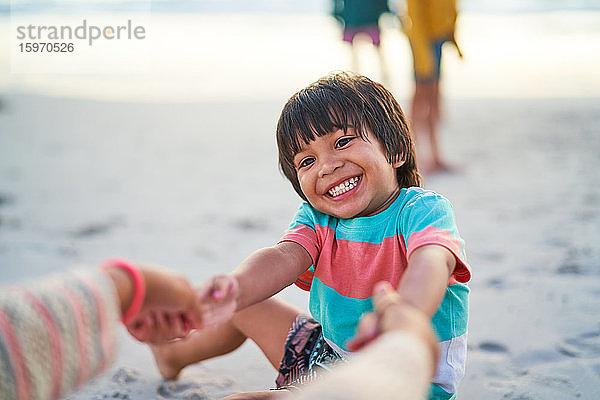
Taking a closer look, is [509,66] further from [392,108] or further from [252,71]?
[392,108]

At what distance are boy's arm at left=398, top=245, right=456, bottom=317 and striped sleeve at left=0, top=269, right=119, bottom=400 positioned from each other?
0.50 m

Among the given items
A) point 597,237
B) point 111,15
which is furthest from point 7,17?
point 597,237

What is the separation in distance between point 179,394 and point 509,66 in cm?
761

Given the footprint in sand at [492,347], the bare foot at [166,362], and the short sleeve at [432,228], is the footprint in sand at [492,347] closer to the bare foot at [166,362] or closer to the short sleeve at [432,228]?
the short sleeve at [432,228]

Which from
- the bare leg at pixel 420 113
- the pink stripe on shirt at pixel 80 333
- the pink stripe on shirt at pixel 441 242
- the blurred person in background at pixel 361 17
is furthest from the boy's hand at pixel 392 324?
the blurred person in background at pixel 361 17

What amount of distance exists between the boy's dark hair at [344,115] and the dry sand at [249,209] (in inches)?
34.2

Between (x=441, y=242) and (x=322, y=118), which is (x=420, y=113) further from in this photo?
(x=441, y=242)

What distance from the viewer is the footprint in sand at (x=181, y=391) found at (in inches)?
78.1

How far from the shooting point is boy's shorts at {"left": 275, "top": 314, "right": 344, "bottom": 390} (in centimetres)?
162

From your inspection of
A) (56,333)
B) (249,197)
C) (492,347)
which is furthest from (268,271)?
(249,197)

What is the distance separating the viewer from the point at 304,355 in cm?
171

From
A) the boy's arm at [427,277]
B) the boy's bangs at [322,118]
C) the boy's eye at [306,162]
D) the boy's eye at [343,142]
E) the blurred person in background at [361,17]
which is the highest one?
the blurred person in background at [361,17]

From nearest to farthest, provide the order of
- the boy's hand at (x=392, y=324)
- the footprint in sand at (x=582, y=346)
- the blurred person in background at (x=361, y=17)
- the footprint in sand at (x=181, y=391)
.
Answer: the boy's hand at (x=392, y=324)
the footprint in sand at (x=181, y=391)
the footprint in sand at (x=582, y=346)
the blurred person in background at (x=361, y=17)

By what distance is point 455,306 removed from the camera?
4.80 feet
